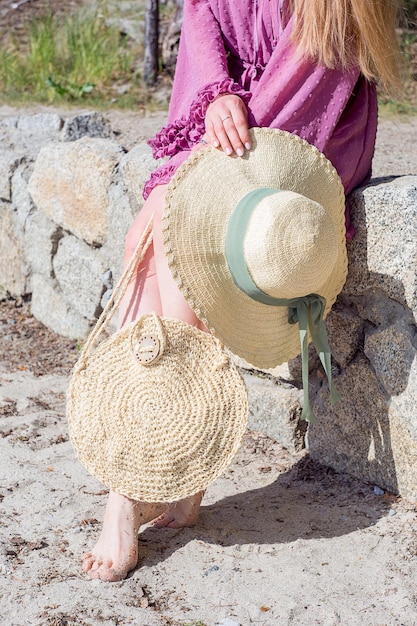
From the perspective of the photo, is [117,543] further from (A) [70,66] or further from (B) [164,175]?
(A) [70,66]

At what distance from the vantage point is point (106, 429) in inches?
88.6

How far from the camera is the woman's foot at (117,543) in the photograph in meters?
2.24

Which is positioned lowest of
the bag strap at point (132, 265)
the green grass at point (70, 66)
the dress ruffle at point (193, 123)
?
the green grass at point (70, 66)

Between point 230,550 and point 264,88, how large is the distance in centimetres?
122

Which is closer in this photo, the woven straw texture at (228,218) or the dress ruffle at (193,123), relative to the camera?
the woven straw texture at (228,218)

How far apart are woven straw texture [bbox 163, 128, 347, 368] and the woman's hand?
0.02m

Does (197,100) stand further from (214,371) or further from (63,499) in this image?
(63,499)

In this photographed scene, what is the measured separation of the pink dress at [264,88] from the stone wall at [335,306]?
160mm

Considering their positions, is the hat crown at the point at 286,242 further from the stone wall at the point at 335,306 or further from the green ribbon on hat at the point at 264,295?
the stone wall at the point at 335,306

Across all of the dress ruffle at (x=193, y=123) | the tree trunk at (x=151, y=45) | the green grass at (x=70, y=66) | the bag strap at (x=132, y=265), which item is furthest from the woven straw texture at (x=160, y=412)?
the tree trunk at (x=151, y=45)

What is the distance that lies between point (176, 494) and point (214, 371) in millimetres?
319

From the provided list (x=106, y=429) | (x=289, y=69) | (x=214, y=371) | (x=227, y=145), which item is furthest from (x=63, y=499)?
(x=289, y=69)

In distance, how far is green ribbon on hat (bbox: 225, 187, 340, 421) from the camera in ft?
7.05

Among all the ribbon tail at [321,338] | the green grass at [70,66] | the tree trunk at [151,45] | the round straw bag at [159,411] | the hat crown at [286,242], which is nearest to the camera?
the hat crown at [286,242]
